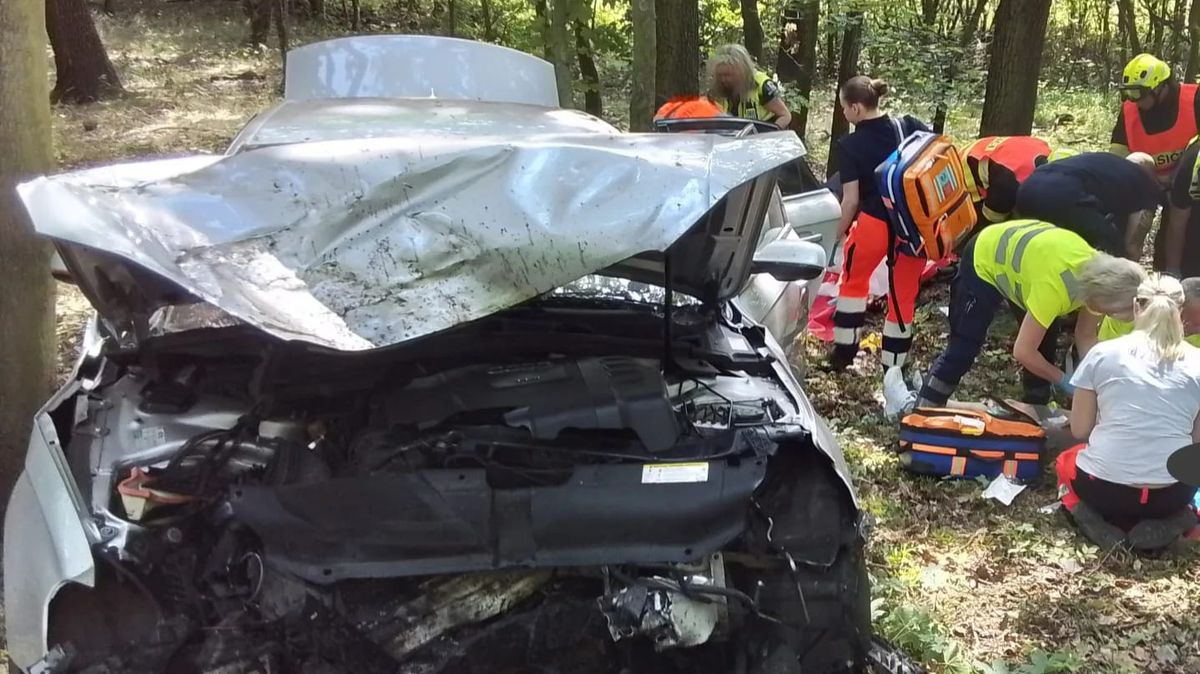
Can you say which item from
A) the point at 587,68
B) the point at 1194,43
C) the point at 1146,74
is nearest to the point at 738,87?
the point at 1146,74

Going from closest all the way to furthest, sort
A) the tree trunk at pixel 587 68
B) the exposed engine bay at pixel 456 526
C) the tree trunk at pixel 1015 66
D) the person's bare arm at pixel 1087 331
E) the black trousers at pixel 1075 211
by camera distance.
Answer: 1. the exposed engine bay at pixel 456 526
2. the black trousers at pixel 1075 211
3. the person's bare arm at pixel 1087 331
4. the tree trunk at pixel 1015 66
5. the tree trunk at pixel 587 68

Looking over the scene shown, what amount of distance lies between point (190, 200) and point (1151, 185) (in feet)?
16.2

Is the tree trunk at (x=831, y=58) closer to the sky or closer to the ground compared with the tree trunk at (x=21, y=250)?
closer to the ground

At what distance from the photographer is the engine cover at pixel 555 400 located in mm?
2525

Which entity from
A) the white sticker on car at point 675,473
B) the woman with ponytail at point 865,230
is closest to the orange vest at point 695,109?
the woman with ponytail at point 865,230

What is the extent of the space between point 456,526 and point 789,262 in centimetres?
144

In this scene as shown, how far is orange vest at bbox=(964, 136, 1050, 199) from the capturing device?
573 cm

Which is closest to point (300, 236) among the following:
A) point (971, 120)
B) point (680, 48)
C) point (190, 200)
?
point (190, 200)

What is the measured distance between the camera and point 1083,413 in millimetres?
4297

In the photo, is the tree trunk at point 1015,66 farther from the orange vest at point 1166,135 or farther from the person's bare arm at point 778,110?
the person's bare arm at point 778,110

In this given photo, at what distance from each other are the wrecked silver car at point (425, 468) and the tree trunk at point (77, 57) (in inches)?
445

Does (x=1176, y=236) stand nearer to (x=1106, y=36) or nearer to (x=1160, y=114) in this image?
(x=1160, y=114)

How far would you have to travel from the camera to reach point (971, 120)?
1541 centimetres

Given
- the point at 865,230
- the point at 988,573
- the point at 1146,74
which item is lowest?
the point at 988,573
